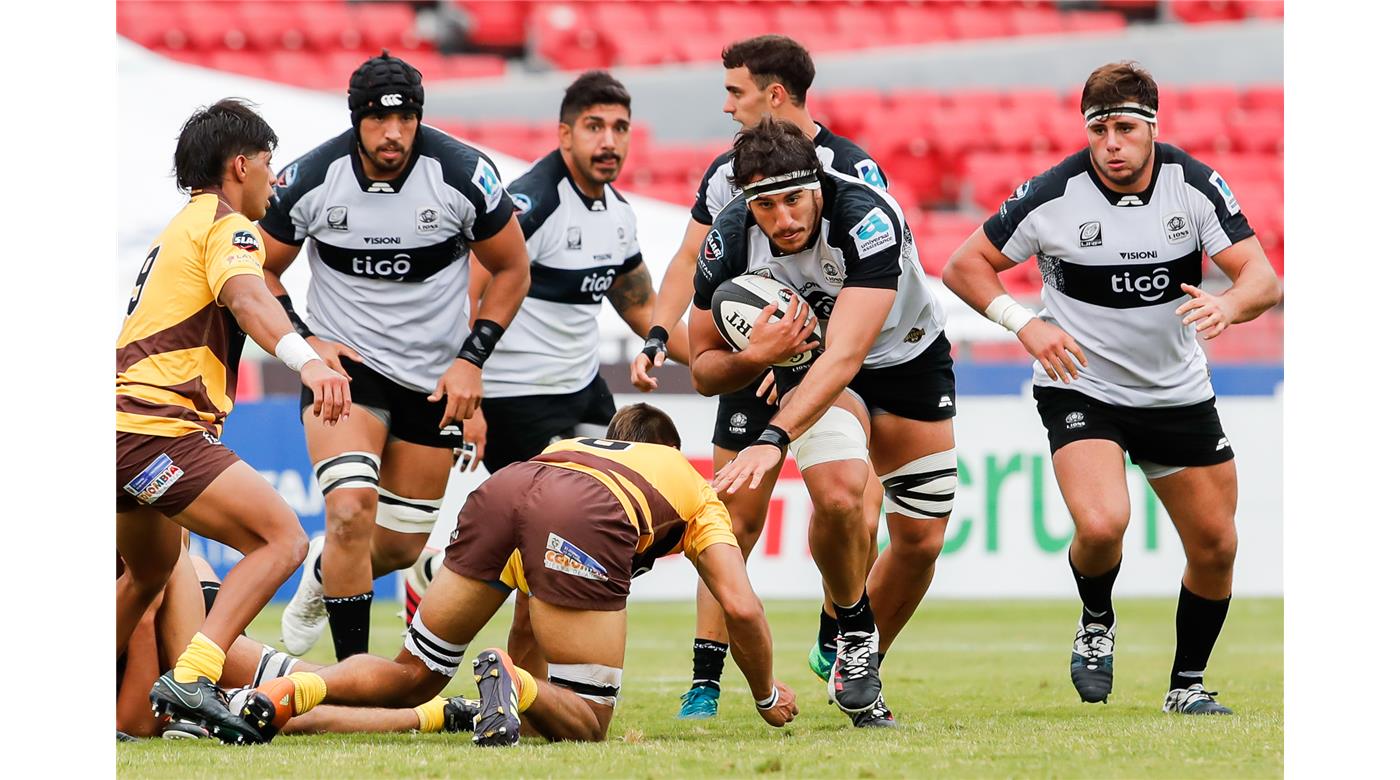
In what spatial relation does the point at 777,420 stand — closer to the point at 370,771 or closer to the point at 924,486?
the point at 924,486

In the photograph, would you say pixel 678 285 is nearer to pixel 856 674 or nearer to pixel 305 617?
pixel 856 674

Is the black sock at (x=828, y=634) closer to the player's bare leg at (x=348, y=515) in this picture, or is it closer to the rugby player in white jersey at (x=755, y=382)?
Answer: the rugby player in white jersey at (x=755, y=382)

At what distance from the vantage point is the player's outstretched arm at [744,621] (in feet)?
17.5

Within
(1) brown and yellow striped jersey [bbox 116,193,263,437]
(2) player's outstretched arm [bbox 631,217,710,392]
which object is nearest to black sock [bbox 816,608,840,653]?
(2) player's outstretched arm [bbox 631,217,710,392]

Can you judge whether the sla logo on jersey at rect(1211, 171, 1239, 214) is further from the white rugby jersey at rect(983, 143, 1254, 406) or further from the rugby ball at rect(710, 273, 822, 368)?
the rugby ball at rect(710, 273, 822, 368)

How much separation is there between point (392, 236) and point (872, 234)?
7.63 feet

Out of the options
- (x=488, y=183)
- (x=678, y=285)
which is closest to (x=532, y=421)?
(x=678, y=285)

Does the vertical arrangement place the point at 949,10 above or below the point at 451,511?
above

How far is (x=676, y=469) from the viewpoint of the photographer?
5.53 m

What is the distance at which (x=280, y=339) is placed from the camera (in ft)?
17.8

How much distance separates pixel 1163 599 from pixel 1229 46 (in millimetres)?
11868

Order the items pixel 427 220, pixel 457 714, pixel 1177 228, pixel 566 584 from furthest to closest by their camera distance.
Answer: pixel 427 220, pixel 1177 228, pixel 457 714, pixel 566 584

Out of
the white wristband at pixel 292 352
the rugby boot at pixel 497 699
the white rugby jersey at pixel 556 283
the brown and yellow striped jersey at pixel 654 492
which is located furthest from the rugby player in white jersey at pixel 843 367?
the white rugby jersey at pixel 556 283

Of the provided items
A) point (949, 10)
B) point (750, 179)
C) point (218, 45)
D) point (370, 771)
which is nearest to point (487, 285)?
point (750, 179)
